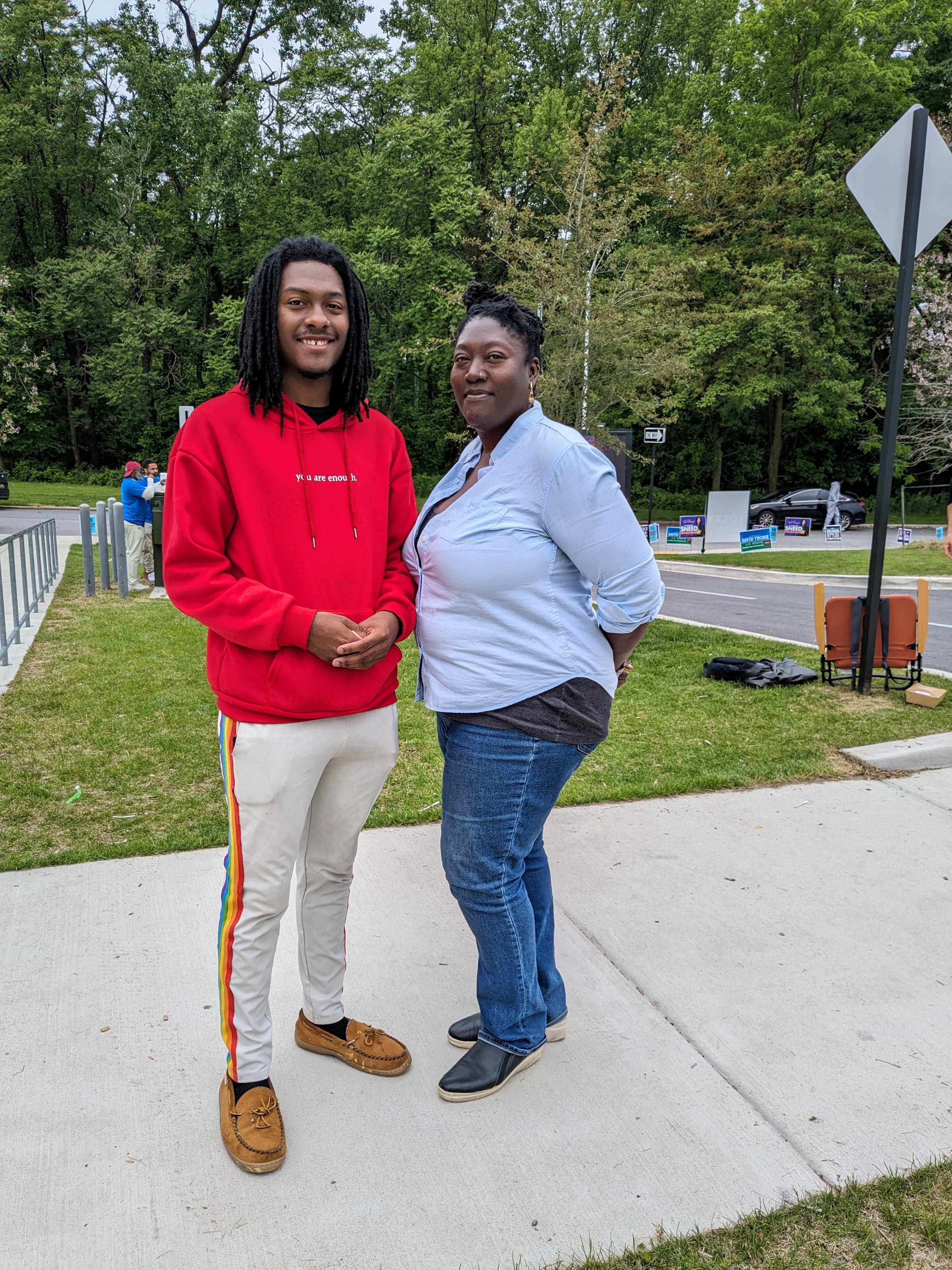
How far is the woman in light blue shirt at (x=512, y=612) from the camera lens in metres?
2.22

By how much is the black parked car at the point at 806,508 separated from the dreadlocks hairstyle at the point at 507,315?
96.9 ft

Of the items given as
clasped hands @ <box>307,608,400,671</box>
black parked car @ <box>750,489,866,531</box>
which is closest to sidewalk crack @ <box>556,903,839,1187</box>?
clasped hands @ <box>307,608,400,671</box>

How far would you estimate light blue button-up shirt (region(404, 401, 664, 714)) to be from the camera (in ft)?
7.22

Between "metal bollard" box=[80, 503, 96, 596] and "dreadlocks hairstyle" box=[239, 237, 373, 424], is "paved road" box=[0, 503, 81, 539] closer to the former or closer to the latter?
"metal bollard" box=[80, 503, 96, 596]

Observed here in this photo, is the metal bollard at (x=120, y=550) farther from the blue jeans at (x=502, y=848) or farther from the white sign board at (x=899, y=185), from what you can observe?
the blue jeans at (x=502, y=848)

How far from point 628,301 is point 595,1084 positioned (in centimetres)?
1962

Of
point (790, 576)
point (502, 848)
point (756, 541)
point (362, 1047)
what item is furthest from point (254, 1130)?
point (756, 541)

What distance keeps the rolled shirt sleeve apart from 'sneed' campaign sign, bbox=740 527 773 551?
2028 centimetres

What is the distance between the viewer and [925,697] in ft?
20.9

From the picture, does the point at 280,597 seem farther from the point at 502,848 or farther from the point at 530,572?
the point at 502,848

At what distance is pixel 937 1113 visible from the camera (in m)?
2.41

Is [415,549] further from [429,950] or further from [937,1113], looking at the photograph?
[937,1113]

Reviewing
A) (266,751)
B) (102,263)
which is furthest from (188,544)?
(102,263)

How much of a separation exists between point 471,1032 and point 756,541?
20.6 meters
